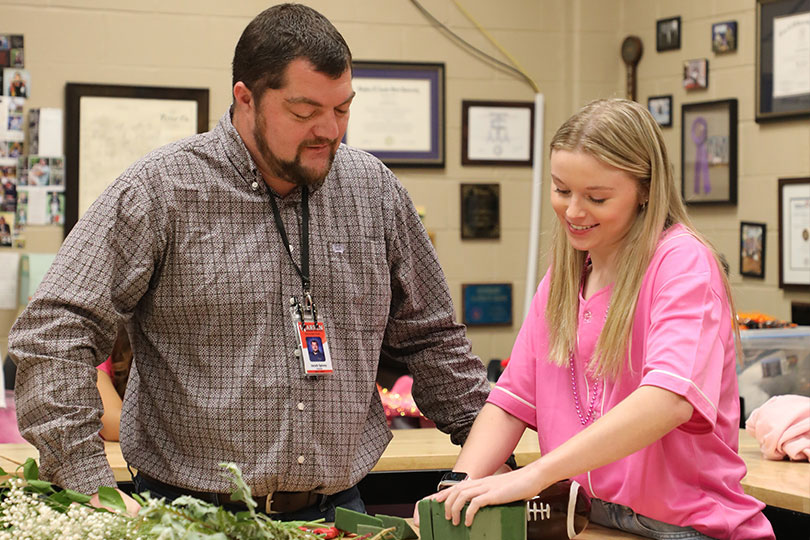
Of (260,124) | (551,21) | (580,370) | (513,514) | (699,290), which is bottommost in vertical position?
(513,514)

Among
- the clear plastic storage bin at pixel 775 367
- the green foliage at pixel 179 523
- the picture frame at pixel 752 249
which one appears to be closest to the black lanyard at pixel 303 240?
the green foliage at pixel 179 523

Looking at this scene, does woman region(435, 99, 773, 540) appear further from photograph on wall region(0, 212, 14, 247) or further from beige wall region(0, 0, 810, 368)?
photograph on wall region(0, 212, 14, 247)

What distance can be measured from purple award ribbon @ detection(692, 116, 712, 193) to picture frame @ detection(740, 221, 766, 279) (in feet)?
0.91

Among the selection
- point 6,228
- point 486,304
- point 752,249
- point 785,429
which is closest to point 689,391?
point 785,429

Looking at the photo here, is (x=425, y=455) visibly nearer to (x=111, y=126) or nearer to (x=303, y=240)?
(x=303, y=240)

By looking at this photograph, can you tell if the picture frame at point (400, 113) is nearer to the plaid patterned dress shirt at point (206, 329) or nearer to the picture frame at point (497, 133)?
the picture frame at point (497, 133)

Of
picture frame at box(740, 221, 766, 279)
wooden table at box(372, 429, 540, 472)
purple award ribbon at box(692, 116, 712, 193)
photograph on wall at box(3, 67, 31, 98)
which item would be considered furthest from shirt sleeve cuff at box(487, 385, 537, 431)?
photograph on wall at box(3, 67, 31, 98)

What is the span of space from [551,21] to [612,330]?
3.50 meters

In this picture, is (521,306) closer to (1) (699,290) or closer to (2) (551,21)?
(2) (551,21)

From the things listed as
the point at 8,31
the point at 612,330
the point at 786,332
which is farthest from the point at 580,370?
the point at 8,31

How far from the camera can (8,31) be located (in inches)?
165

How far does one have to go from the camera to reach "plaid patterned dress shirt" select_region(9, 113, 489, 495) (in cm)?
169

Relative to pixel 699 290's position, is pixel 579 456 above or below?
below

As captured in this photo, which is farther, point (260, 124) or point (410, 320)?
point (410, 320)
